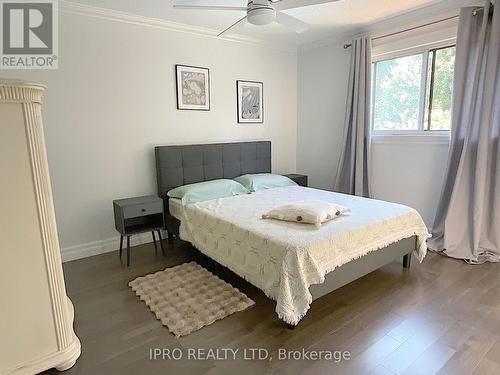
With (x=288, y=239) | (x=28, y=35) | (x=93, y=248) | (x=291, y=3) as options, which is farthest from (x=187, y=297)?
(x=28, y=35)

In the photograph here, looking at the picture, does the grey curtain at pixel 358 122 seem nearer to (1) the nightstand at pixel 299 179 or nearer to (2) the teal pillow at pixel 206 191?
(1) the nightstand at pixel 299 179

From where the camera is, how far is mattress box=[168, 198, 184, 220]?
3266mm

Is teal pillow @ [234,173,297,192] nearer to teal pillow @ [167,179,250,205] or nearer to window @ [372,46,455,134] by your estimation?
teal pillow @ [167,179,250,205]

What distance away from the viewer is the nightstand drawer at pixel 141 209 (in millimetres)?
3047

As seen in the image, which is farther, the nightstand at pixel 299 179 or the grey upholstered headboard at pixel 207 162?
the nightstand at pixel 299 179

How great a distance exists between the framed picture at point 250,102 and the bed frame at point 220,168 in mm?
383

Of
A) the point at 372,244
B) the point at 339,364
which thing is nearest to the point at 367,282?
the point at 372,244

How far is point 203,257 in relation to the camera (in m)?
3.27

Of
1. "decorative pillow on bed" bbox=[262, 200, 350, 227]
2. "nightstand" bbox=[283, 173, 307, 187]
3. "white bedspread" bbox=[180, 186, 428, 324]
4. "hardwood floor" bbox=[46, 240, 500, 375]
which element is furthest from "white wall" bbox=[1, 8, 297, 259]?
"decorative pillow on bed" bbox=[262, 200, 350, 227]

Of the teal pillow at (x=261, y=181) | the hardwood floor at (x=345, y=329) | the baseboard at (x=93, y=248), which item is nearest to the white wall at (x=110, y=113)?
the baseboard at (x=93, y=248)

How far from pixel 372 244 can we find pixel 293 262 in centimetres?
83

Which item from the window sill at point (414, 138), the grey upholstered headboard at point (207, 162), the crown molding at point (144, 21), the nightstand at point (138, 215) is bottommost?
the nightstand at point (138, 215)

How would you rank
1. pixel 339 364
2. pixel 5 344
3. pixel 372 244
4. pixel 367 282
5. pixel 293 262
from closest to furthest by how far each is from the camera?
pixel 5 344 < pixel 339 364 < pixel 293 262 < pixel 372 244 < pixel 367 282

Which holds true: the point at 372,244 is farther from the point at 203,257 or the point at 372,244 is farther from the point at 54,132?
the point at 54,132
